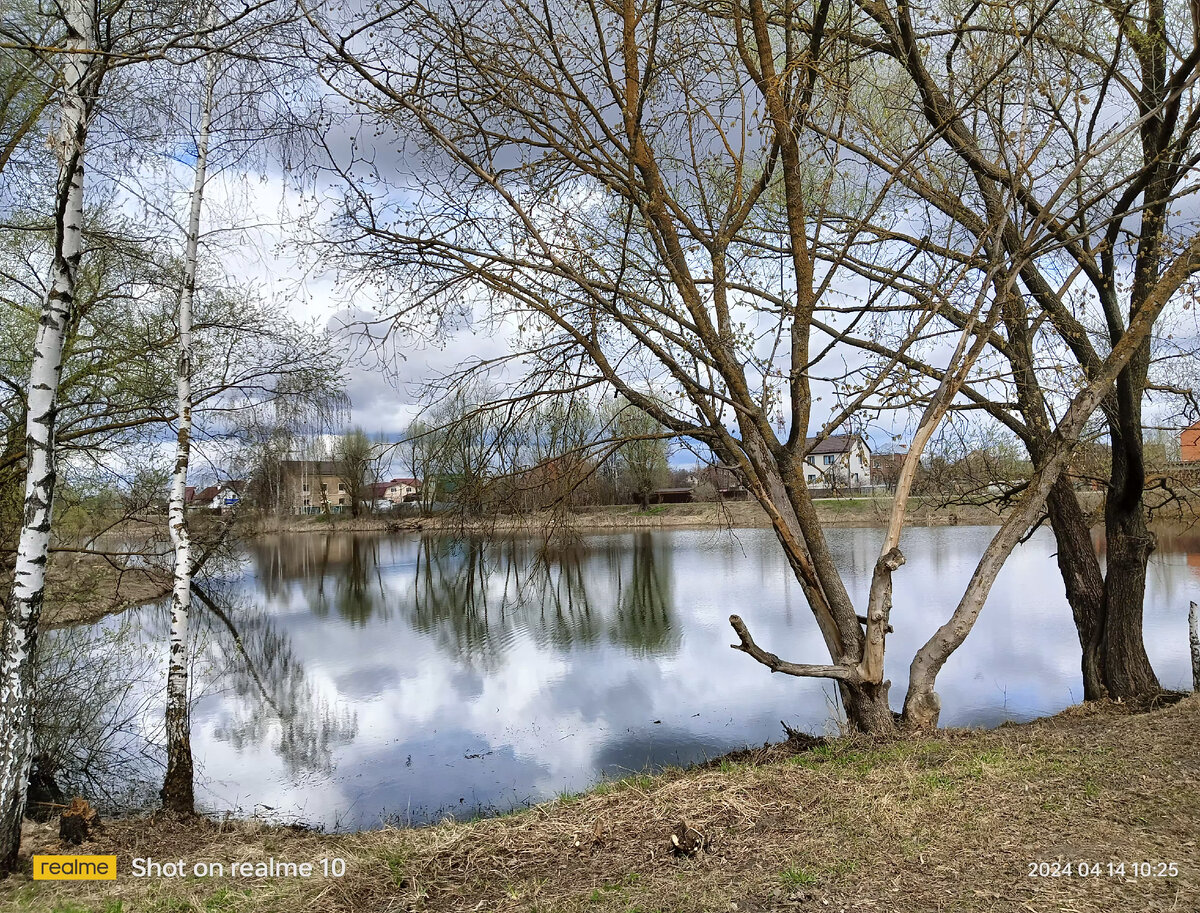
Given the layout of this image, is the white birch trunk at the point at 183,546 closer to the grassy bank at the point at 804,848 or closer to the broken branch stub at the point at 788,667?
the grassy bank at the point at 804,848

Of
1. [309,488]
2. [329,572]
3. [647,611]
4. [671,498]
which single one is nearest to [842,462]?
[647,611]

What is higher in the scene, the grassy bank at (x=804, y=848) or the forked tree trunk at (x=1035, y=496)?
the forked tree trunk at (x=1035, y=496)

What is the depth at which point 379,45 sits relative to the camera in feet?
17.0

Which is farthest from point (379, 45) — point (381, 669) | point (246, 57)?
point (381, 669)

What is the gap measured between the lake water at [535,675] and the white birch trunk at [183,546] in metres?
1.38

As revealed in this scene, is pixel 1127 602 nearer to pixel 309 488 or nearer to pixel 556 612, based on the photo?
pixel 556 612

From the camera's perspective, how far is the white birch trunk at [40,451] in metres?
4.31

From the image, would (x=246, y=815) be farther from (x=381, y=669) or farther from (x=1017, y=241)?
(x=1017, y=241)

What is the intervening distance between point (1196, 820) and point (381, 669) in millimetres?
12388

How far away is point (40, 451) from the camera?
14.6 feet

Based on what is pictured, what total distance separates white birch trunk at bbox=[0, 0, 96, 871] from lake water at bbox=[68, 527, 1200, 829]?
3.01 metres

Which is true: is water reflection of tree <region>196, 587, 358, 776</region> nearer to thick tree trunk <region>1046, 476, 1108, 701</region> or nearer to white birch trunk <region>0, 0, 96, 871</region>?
white birch trunk <region>0, 0, 96, 871</region>

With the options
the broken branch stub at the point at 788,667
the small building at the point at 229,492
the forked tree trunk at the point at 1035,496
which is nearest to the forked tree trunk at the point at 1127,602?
the forked tree trunk at the point at 1035,496
